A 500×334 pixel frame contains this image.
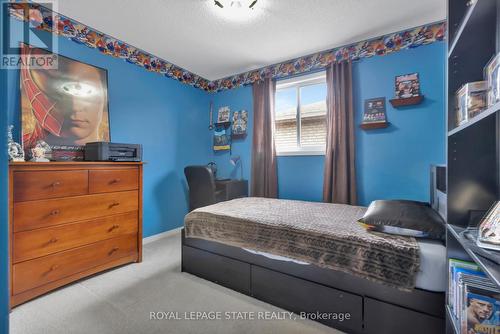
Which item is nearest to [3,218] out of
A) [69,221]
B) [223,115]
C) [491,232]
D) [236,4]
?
[69,221]

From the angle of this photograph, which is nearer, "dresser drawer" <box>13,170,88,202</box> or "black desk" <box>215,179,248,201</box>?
"dresser drawer" <box>13,170,88,202</box>

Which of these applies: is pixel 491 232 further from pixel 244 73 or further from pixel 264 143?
pixel 244 73

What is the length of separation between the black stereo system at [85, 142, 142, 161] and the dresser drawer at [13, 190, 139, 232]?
0.35 meters

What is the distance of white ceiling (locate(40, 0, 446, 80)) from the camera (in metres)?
2.06

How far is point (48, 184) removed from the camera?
173cm

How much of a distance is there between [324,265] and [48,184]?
83.1 inches

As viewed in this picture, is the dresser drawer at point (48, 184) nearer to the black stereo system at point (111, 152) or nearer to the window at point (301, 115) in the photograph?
the black stereo system at point (111, 152)

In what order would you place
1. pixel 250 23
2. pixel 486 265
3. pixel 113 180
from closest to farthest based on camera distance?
pixel 486 265, pixel 113 180, pixel 250 23

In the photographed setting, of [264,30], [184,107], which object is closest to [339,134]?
[264,30]

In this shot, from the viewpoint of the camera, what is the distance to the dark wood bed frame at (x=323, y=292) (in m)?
1.20

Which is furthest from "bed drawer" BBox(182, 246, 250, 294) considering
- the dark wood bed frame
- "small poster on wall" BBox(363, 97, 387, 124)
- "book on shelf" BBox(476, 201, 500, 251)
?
"small poster on wall" BBox(363, 97, 387, 124)

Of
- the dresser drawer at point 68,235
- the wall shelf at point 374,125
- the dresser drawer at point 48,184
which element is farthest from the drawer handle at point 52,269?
the wall shelf at point 374,125

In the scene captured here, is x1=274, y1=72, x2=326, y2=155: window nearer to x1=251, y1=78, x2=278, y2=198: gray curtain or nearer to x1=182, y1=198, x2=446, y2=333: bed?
x1=251, y1=78, x2=278, y2=198: gray curtain

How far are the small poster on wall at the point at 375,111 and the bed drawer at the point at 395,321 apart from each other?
200cm
